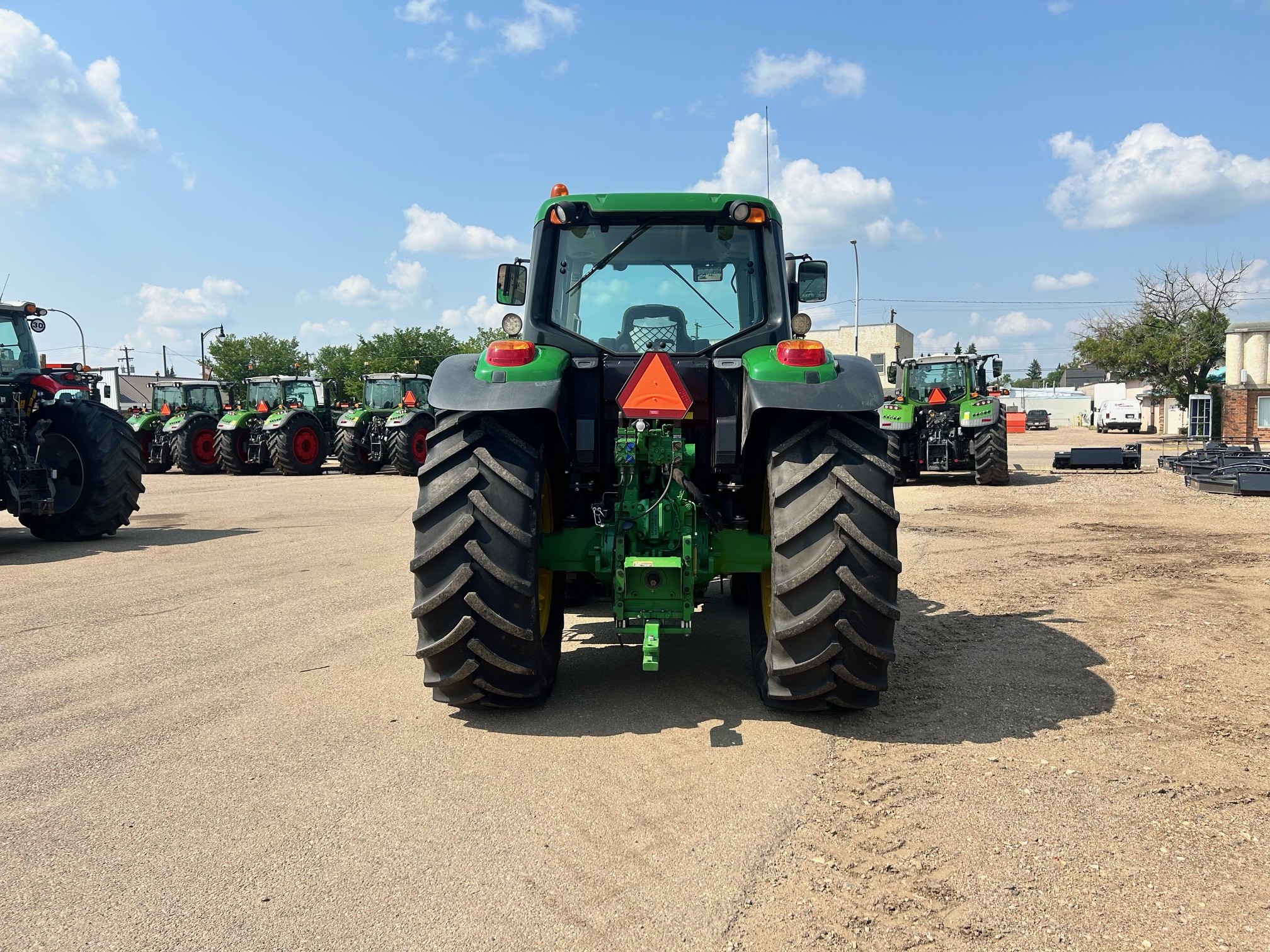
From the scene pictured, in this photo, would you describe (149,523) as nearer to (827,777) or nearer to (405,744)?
(405,744)

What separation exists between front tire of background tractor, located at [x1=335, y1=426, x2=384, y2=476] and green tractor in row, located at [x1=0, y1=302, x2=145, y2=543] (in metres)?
11.0

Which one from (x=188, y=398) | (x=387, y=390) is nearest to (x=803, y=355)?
(x=387, y=390)

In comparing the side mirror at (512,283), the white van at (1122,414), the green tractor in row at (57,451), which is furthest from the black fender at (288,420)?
A: the white van at (1122,414)

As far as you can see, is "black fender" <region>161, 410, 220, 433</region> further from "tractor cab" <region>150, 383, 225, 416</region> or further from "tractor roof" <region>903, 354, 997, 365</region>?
"tractor roof" <region>903, 354, 997, 365</region>

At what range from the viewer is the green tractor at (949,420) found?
635 inches

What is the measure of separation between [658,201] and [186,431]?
20.3 meters

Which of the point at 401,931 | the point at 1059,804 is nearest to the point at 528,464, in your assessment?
the point at 401,931

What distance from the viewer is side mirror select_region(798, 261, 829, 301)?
4.83 metres

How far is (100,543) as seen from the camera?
950cm

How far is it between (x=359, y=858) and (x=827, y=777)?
1.65 metres

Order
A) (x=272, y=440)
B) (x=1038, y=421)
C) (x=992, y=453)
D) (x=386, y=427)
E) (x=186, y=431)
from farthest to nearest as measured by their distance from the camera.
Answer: (x=1038, y=421) → (x=186, y=431) → (x=272, y=440) → (x=386, y=427) → (x=992, y=453)

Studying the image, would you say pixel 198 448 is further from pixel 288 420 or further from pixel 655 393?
pixel 655 393

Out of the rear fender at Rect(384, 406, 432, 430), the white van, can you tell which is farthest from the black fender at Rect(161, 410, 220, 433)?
the white van

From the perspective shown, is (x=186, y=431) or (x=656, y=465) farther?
(x=186, y=431)
